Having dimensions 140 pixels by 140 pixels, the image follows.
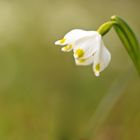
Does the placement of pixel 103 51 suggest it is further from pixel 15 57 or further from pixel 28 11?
pixel 28 11

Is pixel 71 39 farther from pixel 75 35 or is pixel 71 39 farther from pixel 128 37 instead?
pixel 128 37

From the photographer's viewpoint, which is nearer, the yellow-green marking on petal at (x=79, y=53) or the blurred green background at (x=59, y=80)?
the yellow-green marking on petal at (x=79, y=53)

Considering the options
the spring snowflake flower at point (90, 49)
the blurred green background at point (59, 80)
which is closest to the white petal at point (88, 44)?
the spring snowflake flower at point (90, 49)

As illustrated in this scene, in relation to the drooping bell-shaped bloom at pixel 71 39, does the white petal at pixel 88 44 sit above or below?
below

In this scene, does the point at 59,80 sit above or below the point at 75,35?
below

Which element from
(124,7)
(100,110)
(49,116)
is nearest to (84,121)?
(49,116)

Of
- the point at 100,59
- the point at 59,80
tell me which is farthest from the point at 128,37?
the point at 59,80

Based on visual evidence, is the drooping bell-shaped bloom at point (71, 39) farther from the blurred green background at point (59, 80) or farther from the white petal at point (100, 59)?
the blurred green background at point (59, 80)
